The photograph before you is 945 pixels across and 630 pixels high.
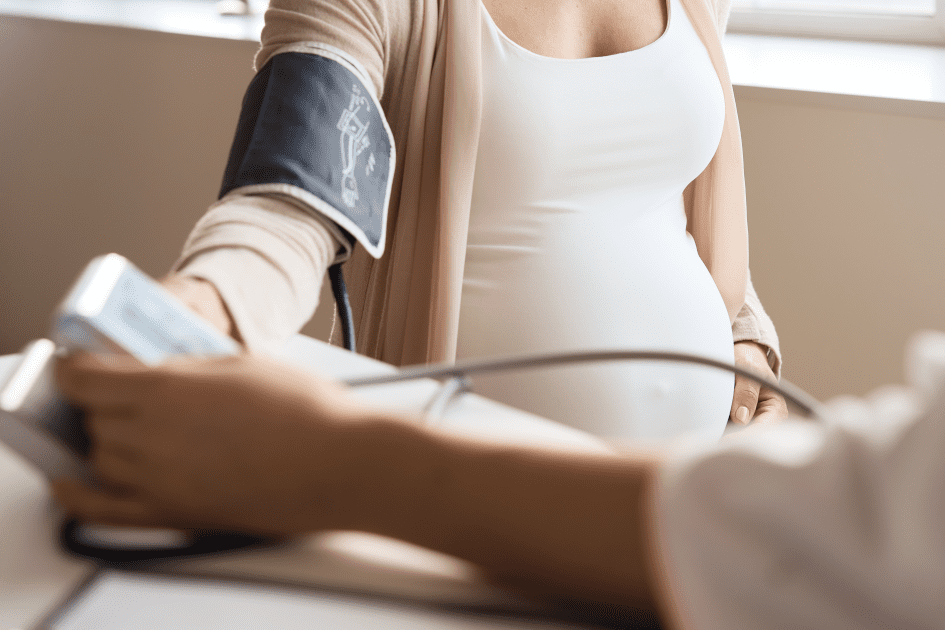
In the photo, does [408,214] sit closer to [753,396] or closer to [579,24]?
[579,24]

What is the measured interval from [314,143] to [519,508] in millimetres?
424

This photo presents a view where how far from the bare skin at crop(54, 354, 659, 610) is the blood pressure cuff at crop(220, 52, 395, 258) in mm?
298

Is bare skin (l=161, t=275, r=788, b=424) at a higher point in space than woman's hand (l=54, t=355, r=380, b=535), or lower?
lower

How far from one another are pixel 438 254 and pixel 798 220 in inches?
34.3

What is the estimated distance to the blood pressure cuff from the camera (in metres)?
0.61

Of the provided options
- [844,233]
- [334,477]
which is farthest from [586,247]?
[844,233]

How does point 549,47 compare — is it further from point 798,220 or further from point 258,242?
point 798,220

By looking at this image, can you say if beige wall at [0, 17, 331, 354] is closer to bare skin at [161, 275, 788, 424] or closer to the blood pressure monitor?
bare skin at [161, 275, 788, 424]

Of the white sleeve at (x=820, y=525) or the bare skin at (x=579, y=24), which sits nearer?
the white sleeve at (x=820, y=525)

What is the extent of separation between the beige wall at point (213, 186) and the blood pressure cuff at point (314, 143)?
3.01 ft

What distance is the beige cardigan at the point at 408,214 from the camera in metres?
0.56

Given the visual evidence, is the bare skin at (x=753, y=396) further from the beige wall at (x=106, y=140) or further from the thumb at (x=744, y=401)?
the beige wall at (x=106, y=140)

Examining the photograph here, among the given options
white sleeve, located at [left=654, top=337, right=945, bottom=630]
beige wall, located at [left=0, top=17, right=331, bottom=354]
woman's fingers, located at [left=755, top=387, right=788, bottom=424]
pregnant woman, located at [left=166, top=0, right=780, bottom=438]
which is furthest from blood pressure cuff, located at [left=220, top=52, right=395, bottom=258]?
beige wall, located at [left=0, top=17, right=331, bottom=354]

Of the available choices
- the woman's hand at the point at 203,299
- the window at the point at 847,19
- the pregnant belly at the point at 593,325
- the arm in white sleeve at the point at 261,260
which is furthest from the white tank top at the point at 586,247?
the window at the point at 847,19
